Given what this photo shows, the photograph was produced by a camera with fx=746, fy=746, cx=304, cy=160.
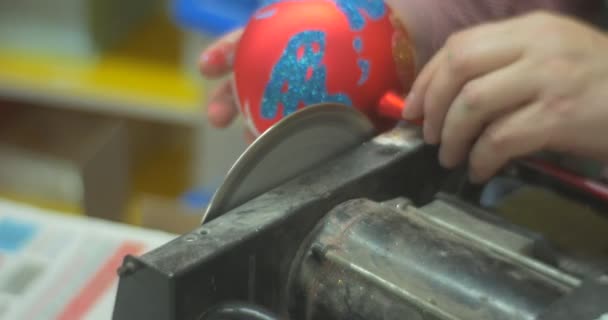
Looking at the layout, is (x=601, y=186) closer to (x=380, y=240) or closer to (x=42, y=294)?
(x=380, y=240)

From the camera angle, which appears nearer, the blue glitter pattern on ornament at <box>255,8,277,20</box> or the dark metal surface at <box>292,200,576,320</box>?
the dark metal surface at <box>292,200,576,320</box>

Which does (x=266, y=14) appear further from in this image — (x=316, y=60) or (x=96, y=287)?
(x=96, y=287)

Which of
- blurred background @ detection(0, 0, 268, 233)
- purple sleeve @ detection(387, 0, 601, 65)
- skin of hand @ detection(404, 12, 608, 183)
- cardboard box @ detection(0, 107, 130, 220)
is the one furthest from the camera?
blurred background @ detection(0, 0, 268, 233)

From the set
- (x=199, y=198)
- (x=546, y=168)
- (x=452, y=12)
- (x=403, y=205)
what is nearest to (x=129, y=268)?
(x=403, y=205)

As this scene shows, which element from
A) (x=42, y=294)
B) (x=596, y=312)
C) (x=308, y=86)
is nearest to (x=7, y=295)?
(x=42, y=294)

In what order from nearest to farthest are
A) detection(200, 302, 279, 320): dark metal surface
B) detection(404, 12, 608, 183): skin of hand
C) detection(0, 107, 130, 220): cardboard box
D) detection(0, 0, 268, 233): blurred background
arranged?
detection(200, 302, 279, 320): dark metal surface
detection(404, 12, 608, 183): skin of hand
detection(0, 107, 130, 220): cardboard box
detection(0, 0, 268, 233): blurred background

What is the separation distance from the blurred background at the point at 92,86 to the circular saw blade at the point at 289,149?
2.29ft

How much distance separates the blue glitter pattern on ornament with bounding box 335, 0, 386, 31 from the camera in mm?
474

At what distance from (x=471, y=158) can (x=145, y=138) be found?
1205 mm

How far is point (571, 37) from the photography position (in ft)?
1.43

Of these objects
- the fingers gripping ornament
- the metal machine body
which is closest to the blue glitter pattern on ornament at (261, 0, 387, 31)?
the fingers gripping ornament

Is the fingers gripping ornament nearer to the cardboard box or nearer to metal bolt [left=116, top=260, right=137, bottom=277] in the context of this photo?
metal bolt [left=116, top=260, right=137, bottom=277]

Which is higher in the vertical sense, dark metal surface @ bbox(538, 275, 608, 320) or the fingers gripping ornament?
the fingers gripping ornament

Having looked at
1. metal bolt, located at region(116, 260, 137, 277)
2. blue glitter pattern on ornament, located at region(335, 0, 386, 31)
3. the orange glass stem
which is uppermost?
blue glitter pattern on ornament, located at region(335, 0, 386, 31)
